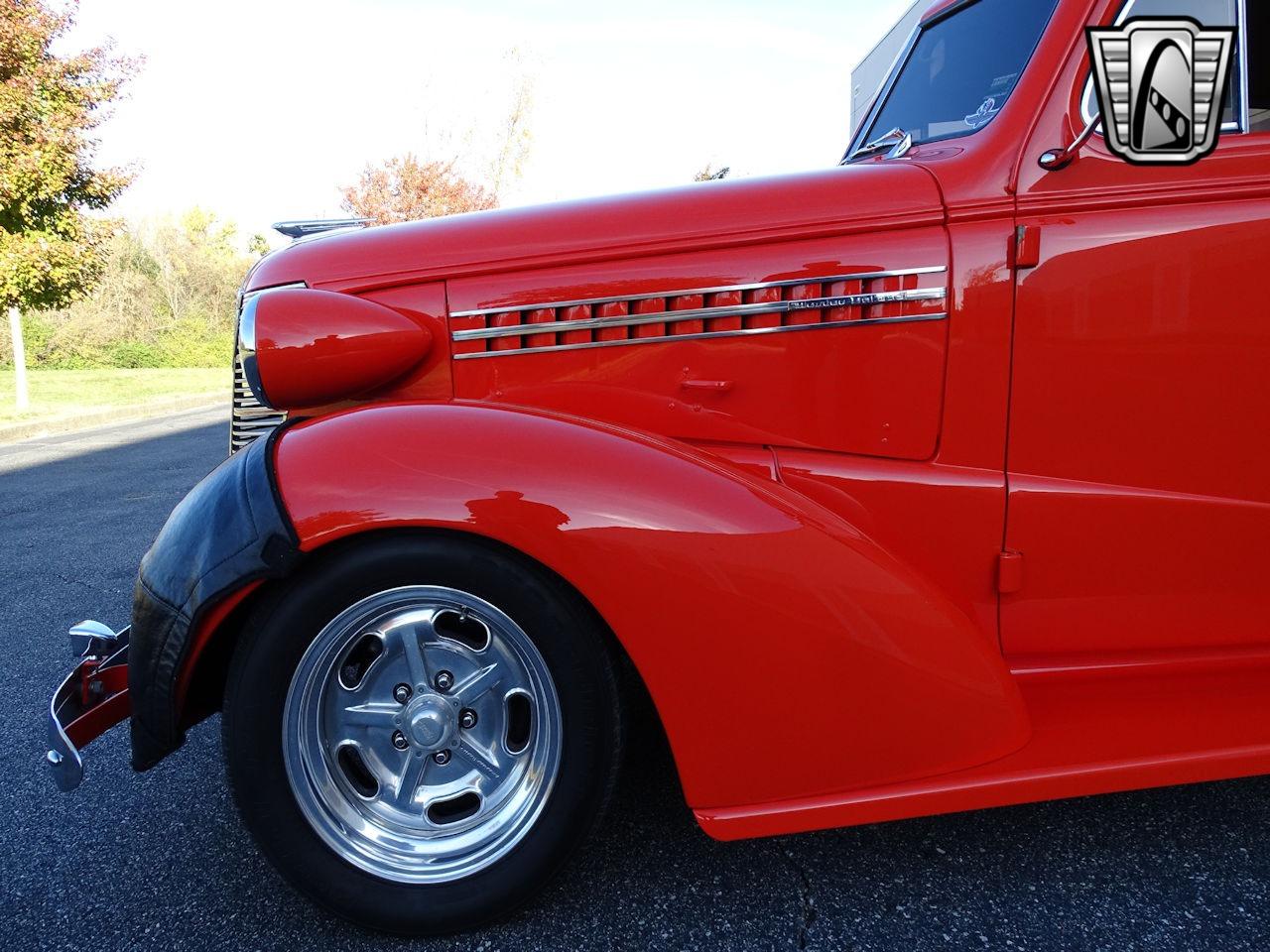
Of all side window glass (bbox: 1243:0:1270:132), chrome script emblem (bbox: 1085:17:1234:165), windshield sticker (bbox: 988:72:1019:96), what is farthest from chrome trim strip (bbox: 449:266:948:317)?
side window glass (bbox: 1243:0:1270:132)

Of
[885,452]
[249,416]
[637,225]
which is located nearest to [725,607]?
[885,452]

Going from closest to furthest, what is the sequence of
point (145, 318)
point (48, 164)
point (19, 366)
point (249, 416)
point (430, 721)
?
point (430, 721), point (249, 416), point (48, 164), point (19, 366), point (145, 318)

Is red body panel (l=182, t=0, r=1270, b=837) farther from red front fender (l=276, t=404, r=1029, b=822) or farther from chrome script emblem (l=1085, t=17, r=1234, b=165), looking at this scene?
chrome script emblem (l=1085, t=17, r=1234, b=165)

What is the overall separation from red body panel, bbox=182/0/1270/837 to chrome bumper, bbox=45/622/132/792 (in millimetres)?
750

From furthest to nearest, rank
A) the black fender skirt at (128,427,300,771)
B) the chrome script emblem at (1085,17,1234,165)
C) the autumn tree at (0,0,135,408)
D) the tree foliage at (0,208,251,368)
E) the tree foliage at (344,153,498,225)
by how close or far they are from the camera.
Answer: the tree foliage at (0,208,251,368)
the tree foliage at (344,153,498,225)
the autumn tree at (0,0,135,408)
the black fender skirt at (128,427,300,771)
the chrome script emblem at (1085,17,1234,165)

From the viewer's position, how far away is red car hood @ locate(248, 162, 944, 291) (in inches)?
75.5

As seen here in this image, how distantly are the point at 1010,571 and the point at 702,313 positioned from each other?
2.99 ft

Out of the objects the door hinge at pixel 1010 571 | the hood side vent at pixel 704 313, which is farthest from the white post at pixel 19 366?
the door hinge at pixel 1010 571

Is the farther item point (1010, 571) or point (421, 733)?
point (1010, 571)

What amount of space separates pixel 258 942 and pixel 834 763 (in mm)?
1229

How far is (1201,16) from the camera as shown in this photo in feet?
6.30

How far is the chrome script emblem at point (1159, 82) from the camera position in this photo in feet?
4.67

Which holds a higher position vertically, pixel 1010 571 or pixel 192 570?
pixel 192 570

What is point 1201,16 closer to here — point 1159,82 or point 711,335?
point 1159,82
